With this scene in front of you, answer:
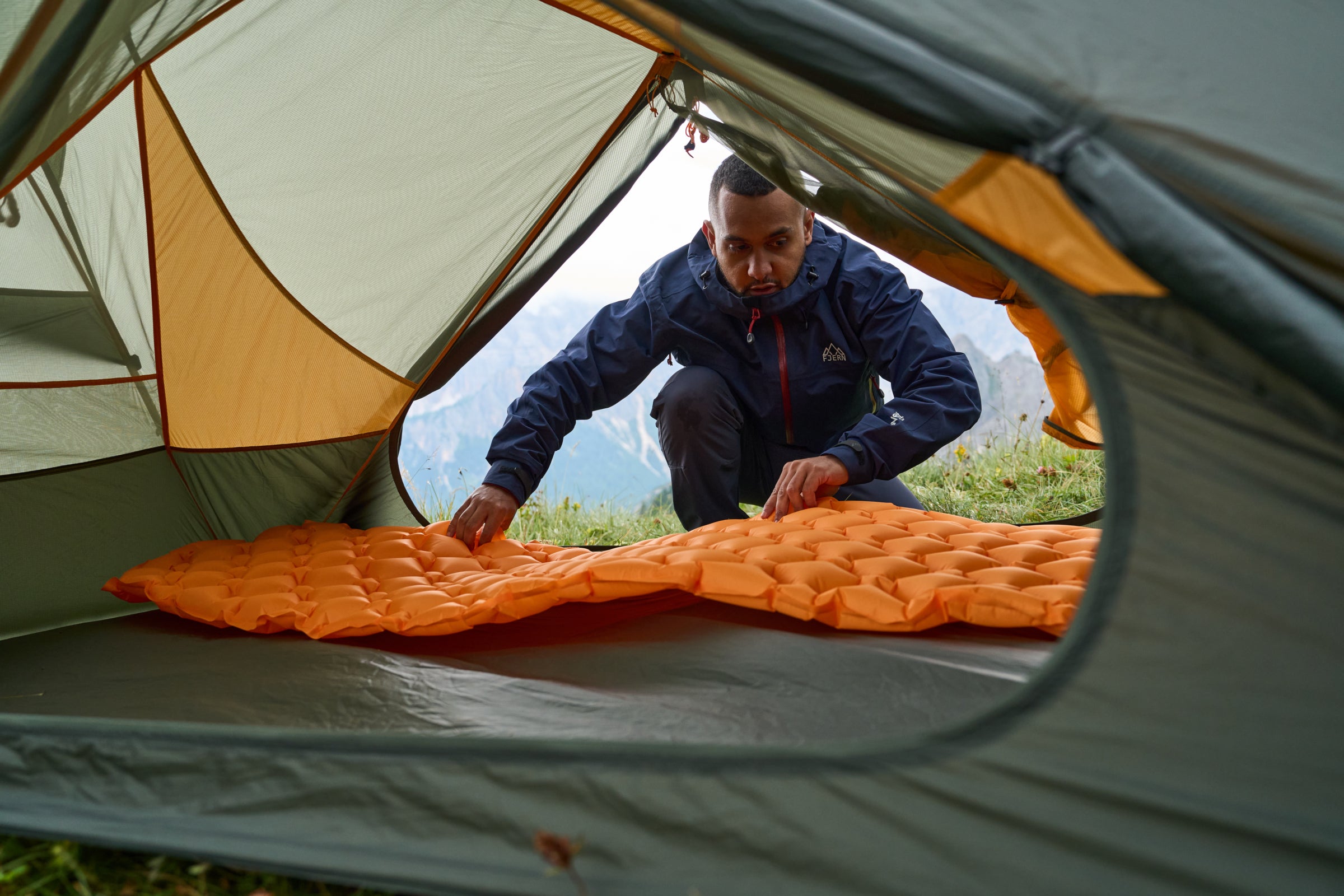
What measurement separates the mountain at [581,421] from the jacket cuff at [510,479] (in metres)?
0.10

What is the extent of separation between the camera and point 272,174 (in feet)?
5.56

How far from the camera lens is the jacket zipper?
196cm

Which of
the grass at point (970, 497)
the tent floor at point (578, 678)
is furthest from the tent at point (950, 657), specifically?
the grass at point (970, 497)

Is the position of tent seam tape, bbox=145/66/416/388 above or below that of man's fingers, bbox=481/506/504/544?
above

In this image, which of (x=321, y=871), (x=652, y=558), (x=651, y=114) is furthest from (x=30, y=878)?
(x=651, y=114)

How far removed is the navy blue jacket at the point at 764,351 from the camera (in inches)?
71.2

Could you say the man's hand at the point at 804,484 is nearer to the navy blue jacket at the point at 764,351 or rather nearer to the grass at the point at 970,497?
the navy blue jacket at the point at 764,351

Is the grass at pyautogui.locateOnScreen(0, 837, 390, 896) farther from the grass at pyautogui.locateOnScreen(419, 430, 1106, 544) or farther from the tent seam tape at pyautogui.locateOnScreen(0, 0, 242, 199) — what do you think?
the grass at pyautogui.locateOnScreen(419, 430, 1106, 544)

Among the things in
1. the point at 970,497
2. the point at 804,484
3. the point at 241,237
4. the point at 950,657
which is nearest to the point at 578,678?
the point at 950,657

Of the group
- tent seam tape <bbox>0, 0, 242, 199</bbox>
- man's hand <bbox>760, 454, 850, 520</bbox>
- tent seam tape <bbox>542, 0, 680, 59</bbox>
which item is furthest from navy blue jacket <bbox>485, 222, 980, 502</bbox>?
tent seam tape <bbox>0, 0, 242, 199</bbox>

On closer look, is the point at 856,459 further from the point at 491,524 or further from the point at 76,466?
the point at 76,466

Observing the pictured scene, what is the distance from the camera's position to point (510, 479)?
5.84ft

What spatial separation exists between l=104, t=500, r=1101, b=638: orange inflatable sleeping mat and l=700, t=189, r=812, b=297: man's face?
532mm

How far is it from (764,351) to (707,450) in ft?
0.81
